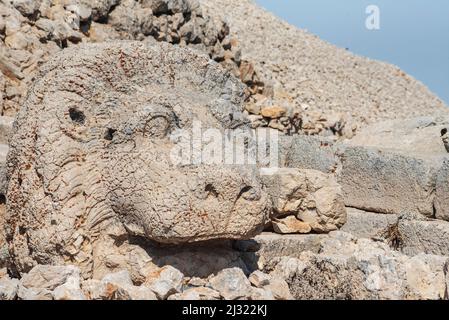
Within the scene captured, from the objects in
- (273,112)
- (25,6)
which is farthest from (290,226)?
(273,112)

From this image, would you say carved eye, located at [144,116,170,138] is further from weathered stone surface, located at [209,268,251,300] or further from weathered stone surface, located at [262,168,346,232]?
weathered stone surface, located at [262,168,346,232]

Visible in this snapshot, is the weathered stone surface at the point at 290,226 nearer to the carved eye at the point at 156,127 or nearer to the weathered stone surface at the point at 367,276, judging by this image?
the weathered stone surface at the point at 367,276

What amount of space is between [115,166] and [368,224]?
2442 mm

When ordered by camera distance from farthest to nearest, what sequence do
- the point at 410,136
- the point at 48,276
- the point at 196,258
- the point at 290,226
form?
the point at 410,136
the point at 290,226
the point at 196,258
the point at 48,276

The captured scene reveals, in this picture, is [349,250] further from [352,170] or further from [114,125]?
[114,125]

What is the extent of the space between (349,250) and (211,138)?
4.98ft

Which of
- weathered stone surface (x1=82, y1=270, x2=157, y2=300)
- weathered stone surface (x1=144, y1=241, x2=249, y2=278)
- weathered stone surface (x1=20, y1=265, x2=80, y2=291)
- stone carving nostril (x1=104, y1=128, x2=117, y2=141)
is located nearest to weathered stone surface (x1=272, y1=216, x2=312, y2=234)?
weathered stone surface (x1=144, y1=241, x2=249, y2=278)

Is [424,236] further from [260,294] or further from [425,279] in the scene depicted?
[260,294]

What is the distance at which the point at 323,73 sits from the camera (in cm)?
2456

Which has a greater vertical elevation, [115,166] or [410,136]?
[410,136]

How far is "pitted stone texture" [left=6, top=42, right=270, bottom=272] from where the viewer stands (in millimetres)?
3789

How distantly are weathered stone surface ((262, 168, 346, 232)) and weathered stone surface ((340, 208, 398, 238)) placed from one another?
82 millimetres
